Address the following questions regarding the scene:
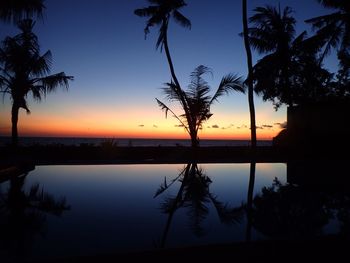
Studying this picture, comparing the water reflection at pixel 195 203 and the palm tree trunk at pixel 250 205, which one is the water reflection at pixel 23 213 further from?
the palm tree trunk at pixel 250 205

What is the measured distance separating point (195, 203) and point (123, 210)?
1288 millimetres

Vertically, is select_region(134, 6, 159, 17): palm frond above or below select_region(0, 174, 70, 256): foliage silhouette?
above

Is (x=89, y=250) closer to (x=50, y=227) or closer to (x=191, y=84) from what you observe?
(x=50, y=227)

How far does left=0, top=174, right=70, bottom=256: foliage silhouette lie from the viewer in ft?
10.3

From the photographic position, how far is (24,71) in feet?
37.8

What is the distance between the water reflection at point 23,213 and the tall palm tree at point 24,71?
5597 millimetres

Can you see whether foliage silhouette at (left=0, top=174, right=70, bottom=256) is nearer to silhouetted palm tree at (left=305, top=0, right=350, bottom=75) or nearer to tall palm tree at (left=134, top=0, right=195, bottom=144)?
tall palm tree at (left=134, top=0, right=195, bottom=144)

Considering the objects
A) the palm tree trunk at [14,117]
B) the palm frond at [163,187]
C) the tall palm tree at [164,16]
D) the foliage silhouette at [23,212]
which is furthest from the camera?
the tall palm tree at [164,16]

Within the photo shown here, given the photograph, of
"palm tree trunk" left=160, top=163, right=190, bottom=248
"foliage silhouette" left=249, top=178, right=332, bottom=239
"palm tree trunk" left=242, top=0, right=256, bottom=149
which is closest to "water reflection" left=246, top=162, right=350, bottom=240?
"foliage silhouette" left=249, top=178, right=332, bottom=239

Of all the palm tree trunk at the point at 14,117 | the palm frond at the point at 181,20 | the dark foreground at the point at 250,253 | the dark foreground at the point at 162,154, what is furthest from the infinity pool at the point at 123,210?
the palm frond at the point at 181,20

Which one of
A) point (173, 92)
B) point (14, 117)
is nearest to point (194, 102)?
point (173, 92)

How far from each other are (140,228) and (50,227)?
109cm

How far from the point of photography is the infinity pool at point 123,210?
3.19m

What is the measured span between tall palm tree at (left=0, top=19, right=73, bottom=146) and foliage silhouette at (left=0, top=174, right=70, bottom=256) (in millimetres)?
5743
